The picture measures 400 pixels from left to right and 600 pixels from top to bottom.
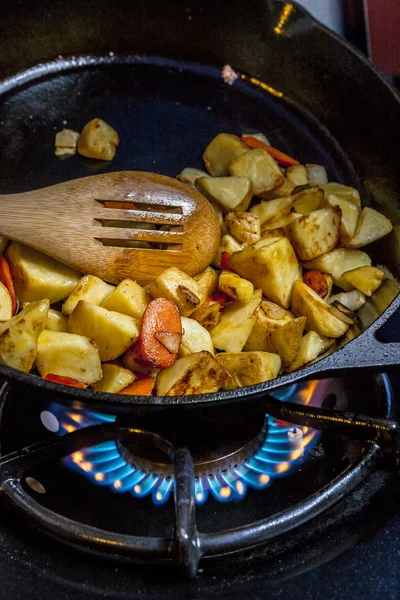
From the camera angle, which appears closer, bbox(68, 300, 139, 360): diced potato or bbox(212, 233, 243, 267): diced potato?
bbox(68, 300, 139, 360): diced potato

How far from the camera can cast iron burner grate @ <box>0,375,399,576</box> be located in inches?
38.0

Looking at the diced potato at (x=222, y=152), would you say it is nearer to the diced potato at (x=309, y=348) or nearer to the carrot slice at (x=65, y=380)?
the diced potato at (x=309, y=348)

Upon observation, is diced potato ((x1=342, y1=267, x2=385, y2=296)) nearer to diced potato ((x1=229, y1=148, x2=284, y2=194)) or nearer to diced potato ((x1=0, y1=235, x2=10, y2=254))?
diced potato ((x1=229, y1=148, x2=284, y2=194))

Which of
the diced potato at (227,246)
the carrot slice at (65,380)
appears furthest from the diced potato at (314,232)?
the carrot slice at (65,380)

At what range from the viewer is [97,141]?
5.19 ft

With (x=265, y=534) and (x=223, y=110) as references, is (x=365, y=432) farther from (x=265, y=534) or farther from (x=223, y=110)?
(x=223, y=110)

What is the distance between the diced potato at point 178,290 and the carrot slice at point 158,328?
0.02m

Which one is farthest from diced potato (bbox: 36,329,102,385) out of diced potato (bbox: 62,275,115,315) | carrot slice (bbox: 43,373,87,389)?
diced potato (bbox: 62,275,115,315)

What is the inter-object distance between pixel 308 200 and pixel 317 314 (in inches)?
13.2

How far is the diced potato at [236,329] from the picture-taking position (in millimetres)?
1243

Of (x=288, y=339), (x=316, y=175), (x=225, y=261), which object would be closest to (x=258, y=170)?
(x=316, y=175)

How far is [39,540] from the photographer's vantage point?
107 centimetres

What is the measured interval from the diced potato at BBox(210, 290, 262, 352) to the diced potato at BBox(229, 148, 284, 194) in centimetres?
41

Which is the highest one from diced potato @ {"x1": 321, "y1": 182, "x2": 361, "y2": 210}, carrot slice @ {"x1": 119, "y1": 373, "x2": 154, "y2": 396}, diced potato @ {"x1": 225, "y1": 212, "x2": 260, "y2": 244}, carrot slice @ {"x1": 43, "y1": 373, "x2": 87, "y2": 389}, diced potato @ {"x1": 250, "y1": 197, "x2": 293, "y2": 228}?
diced potato @ {"x1": 321, "y1": 182, "x2": 361, "y2": 210}
